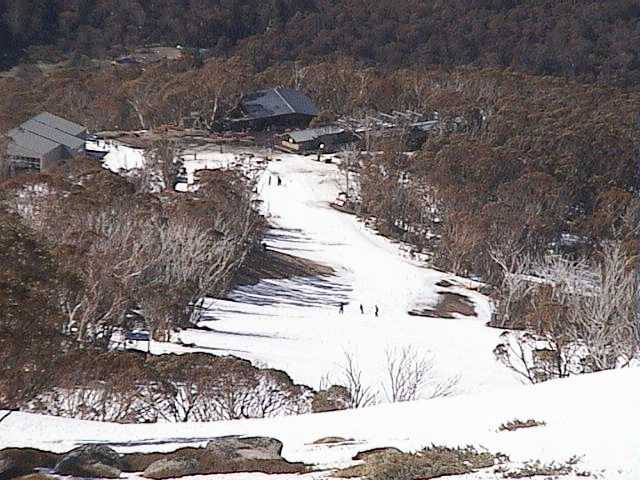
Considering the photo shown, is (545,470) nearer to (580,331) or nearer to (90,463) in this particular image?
(90,463)

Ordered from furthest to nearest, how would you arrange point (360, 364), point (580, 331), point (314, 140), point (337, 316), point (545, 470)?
point (314, 140) < point (337, 316) < point (360, 364) < point (580, 331) < point (545, 470)

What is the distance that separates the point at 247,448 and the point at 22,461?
97.1 inches

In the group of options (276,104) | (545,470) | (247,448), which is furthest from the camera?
(276,104)

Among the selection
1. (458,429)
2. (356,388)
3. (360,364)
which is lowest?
(360,364)

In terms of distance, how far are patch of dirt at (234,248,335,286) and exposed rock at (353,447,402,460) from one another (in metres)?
18.8

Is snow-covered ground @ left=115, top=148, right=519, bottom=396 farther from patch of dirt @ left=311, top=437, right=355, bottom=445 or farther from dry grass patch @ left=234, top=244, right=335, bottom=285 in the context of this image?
patch of dirt @ left=311, top=437, right=355, bottom=445

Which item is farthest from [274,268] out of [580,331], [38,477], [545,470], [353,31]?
[353,31]

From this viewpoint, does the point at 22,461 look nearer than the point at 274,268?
Yes

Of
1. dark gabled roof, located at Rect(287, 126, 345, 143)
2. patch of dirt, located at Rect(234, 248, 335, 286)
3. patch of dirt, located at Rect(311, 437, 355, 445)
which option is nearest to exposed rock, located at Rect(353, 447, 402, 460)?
patch of dirt, located at Rect(311, 437, 355, 445)

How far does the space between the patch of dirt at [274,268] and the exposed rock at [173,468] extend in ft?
63.7

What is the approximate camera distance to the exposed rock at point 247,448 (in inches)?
420

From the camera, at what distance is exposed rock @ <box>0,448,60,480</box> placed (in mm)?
10234

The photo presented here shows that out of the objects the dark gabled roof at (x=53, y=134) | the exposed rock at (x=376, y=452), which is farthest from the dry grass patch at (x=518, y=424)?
the dark gabled roof at (x=53, y=134)

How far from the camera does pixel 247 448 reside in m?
10.9
